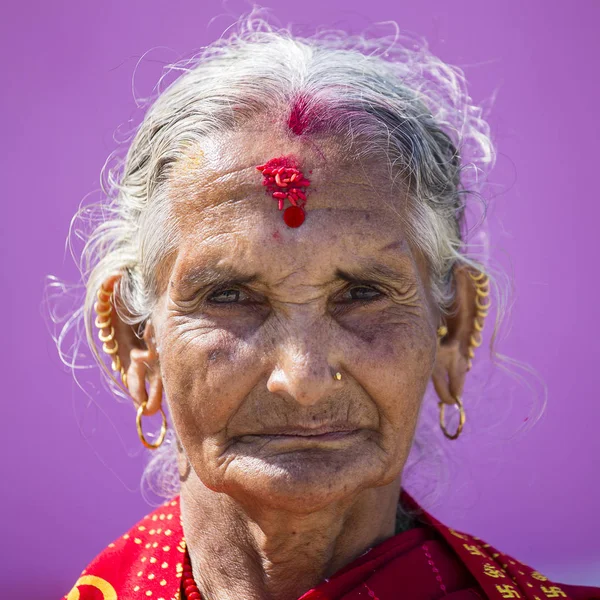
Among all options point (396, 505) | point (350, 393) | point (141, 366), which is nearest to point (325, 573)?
point (396, 505)

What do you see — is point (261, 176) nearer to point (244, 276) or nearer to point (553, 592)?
point (244, 276)

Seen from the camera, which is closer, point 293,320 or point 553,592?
point 293,320

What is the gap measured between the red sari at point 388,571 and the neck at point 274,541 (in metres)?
0.06

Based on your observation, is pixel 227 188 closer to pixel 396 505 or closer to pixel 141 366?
pixel 141 366

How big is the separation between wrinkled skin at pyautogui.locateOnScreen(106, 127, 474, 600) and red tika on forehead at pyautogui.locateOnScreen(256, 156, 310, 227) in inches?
1.0

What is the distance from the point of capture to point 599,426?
471cm

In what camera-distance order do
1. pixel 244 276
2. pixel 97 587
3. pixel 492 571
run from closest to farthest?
pixel 244 276, pixel 492 571, pixel 97 587

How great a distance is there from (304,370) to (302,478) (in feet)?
0.87

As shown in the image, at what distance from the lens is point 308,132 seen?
259 cm

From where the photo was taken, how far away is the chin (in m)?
2.42

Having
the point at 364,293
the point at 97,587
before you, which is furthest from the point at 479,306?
the point at 97,587

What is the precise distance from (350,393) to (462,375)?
0.61 meters

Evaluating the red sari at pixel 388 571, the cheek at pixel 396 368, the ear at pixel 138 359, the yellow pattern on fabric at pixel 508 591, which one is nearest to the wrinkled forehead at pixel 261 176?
the cheek at pixel 396 368

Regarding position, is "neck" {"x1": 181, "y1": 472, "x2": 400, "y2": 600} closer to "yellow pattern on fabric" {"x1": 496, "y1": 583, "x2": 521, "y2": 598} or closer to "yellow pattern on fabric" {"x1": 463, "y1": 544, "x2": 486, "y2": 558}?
"yellow pattern on fabric" {"x1": 463, "y1": 544, "x2": 486, "y2": 558}
